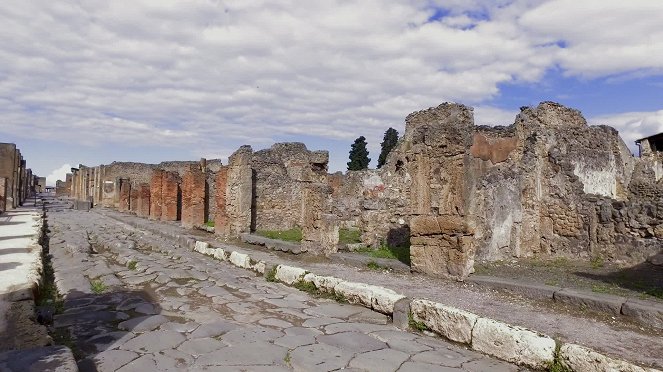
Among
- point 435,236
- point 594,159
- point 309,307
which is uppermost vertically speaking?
point 594,159

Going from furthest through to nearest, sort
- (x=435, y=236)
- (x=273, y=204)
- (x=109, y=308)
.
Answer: (x=273, y=204), (x=435, y=236), (x=109, y=308)

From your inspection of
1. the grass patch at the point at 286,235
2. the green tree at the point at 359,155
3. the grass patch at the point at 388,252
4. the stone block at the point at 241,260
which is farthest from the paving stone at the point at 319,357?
Result: the green tree at the point at 359,155

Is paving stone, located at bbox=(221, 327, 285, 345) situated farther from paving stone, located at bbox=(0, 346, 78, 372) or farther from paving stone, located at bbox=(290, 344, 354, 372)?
paving stone, located at bbox=(0, 346, 78, 372)

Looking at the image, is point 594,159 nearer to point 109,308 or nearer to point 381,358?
point 381,358

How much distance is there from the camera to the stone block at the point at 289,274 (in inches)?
250

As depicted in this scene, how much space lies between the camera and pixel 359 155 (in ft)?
127

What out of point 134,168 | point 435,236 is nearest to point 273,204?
point 435,236

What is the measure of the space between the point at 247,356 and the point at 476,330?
1.84m

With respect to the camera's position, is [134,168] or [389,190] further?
[134,168]

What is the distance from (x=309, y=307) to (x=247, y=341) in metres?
1.41

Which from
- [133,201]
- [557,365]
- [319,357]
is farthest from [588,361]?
[133,201]

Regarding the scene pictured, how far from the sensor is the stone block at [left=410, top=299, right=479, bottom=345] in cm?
391

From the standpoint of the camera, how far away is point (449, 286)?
5895 millimetres

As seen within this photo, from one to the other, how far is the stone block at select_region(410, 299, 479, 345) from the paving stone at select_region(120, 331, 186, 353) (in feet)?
6.92
